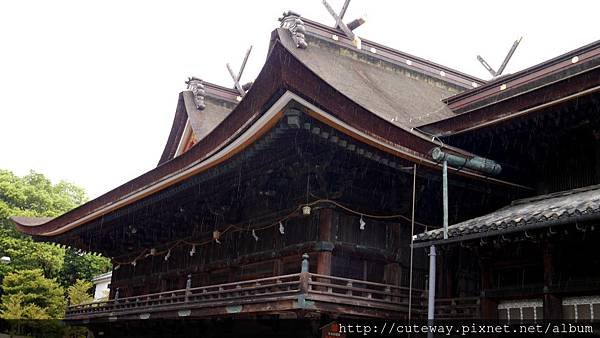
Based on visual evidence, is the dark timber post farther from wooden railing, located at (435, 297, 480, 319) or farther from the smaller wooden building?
wooden railing, located at (435, 297, 480, 319)

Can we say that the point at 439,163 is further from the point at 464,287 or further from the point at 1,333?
the point at 1,333

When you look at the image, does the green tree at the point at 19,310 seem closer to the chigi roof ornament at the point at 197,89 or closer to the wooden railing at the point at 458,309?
the chigi roof ornament at the point at 197,89

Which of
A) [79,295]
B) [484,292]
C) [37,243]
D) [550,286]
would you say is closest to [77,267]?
[37,243]

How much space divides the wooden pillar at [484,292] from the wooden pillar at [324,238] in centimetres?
288

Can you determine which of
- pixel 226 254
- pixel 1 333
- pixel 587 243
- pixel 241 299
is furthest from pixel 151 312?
pixel 1 333

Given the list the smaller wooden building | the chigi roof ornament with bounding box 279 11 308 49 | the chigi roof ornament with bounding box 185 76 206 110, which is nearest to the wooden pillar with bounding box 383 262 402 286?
the smaller wooden building

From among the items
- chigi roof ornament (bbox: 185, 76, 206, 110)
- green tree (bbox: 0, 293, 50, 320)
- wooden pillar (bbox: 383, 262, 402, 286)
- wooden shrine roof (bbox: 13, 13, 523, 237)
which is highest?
chigi roof ornament (bbox: 185, 76, 206, 110)

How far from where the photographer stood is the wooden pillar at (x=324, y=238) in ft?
37.7

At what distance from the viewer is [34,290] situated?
110 feet

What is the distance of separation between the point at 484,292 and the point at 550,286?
1220 mm

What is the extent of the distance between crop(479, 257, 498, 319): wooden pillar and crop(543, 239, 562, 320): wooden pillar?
1001 millimetres

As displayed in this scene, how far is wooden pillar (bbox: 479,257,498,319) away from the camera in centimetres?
980

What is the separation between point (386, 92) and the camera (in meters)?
17.0

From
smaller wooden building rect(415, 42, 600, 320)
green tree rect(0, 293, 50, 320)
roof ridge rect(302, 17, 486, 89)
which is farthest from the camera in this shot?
green tree rect(0, 293, 50, 320)
